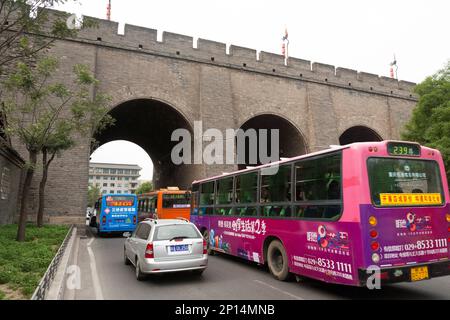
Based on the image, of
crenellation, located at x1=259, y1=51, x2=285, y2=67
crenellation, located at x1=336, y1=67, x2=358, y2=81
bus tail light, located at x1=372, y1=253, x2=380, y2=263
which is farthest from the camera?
crenellation, located at x1=336, y1=67, x2=358, y2=81

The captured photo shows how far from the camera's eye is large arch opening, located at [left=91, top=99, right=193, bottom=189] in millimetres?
21859

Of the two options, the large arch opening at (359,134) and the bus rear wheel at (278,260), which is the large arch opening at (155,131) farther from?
the bus rear wheel at (278,260)

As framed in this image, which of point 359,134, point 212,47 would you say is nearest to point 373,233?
point 212,47

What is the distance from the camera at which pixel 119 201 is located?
19.5 m

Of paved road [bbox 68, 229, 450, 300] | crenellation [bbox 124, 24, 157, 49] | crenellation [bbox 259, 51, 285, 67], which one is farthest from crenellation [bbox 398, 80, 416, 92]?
paved road [bbox 68, 229, 450, 300]

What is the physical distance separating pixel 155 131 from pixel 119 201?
331 inches

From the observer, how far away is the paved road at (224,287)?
639 centimetres

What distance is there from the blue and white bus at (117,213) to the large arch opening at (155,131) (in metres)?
4.54

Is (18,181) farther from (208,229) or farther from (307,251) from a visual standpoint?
(307,251)

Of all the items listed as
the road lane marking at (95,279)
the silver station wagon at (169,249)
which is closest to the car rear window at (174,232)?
the silver station wagon at (169,249)

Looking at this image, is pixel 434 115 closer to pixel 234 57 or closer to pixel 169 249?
pixel 234 57

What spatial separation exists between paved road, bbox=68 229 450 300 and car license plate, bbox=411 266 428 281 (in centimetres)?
82

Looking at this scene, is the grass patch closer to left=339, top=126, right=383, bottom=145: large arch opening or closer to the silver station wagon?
the silver station wagon

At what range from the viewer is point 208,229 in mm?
11875
